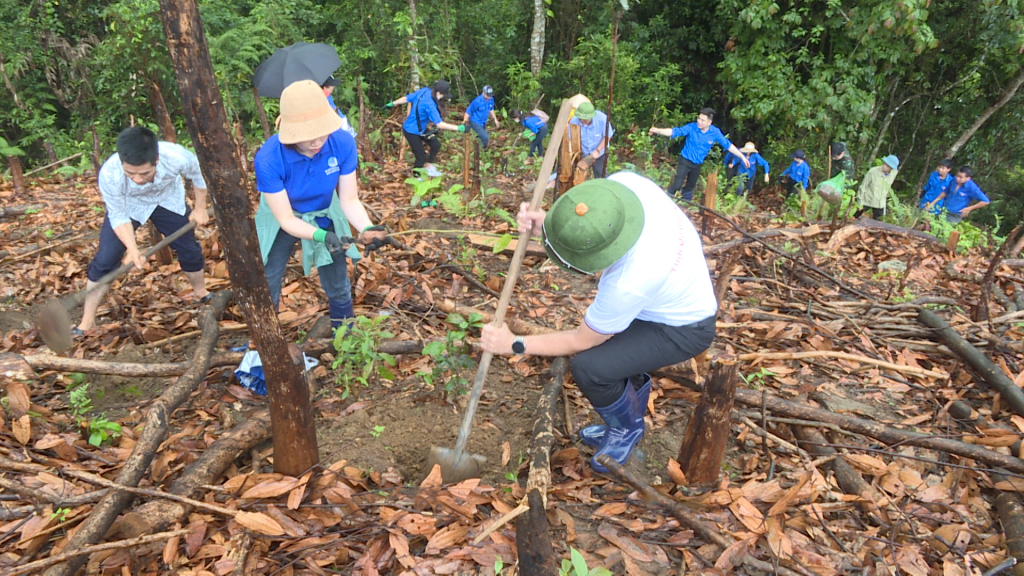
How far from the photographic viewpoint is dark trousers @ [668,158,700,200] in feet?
30.1

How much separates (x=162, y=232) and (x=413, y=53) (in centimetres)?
861

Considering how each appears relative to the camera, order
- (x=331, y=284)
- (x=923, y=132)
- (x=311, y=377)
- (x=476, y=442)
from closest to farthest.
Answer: (x=476, y=442), (x=311, y=377), (x=331, y=284), (x=923, y=132)

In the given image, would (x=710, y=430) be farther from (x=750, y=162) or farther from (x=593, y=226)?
(x=750, y=162)

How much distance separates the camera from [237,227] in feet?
7.00

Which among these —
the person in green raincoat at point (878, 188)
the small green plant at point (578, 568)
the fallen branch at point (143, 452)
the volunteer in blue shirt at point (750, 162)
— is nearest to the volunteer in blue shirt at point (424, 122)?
the fallen branch at point (143, 452)

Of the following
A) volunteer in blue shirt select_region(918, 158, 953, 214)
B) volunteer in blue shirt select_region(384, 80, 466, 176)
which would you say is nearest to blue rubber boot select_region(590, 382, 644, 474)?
volunteer in blue shirt select_region(384, 80, 466, 176)

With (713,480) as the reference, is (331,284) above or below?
above

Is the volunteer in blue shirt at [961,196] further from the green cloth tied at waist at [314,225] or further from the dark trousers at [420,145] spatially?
the green cloth tied at waist at [314,225]

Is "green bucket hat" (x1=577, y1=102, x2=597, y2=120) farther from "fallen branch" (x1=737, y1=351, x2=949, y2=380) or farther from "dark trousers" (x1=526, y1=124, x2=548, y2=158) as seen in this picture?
"dark trousers" (x1=526, y1=124, x2=548, y2=158)

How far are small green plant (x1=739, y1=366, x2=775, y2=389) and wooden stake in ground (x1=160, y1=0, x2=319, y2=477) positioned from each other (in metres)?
2.77

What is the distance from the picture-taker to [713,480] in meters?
2.87

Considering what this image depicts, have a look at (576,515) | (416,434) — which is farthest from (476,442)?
(576,515)

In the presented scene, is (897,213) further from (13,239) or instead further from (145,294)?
(13,239)

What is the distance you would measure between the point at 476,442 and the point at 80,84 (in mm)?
12412
